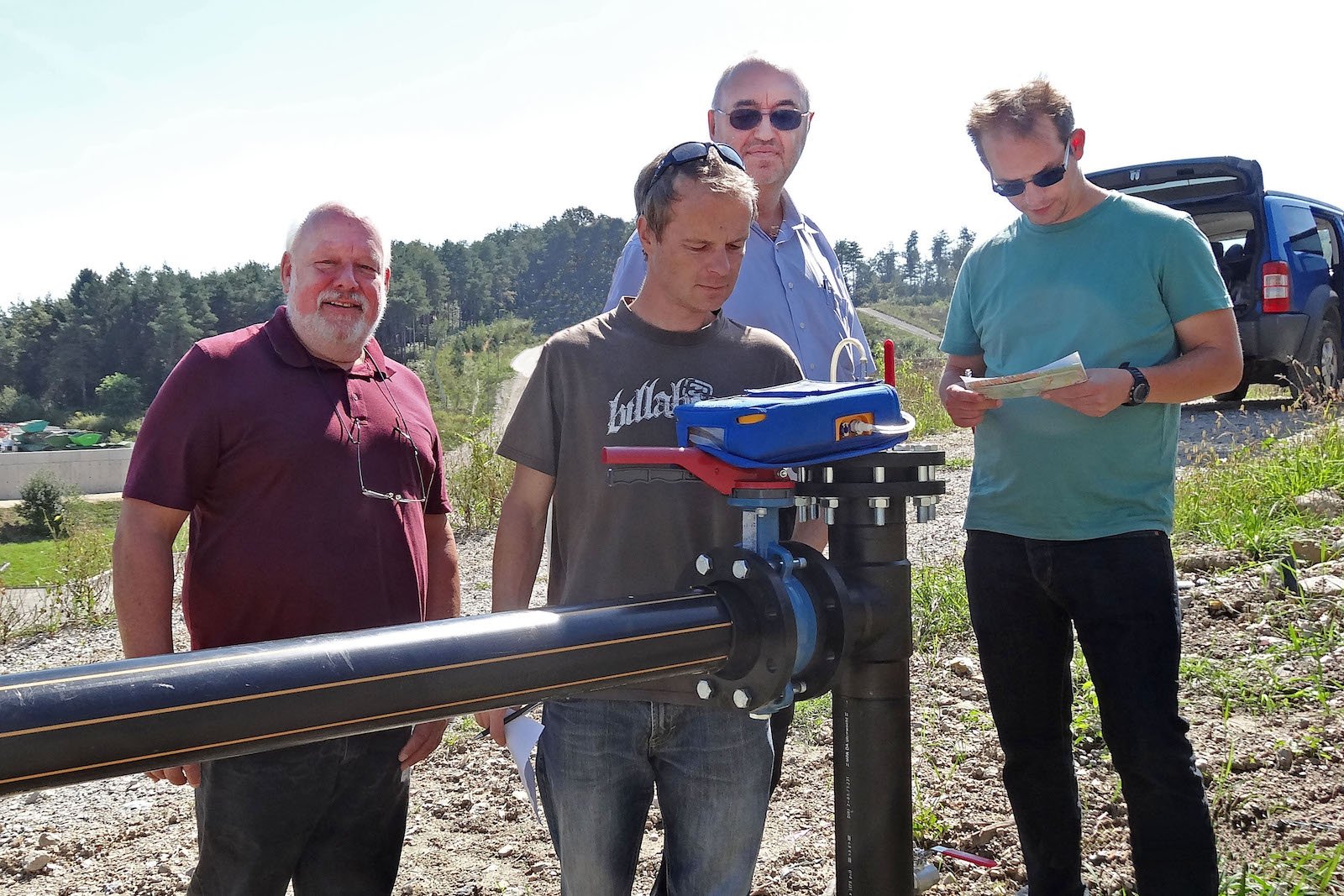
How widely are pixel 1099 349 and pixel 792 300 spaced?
0.74 m

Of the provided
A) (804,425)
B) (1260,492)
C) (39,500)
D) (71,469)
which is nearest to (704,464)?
(804,425)

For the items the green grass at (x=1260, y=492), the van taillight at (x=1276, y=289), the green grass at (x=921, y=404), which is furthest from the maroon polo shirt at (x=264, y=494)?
the green grass at (x=921, y=404)

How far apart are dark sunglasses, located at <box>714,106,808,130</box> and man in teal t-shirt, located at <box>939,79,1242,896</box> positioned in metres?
0.45

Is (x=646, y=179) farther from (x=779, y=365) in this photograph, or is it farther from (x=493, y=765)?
(x=493, y=765)

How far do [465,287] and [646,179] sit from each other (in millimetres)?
93931

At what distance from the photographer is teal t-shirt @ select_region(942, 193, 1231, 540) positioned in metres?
2.40

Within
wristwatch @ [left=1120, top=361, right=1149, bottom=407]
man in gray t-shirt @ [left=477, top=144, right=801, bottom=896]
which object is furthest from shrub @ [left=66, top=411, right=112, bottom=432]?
wristwatch @ [left=1120, top=361, right=1149, bottom=407]

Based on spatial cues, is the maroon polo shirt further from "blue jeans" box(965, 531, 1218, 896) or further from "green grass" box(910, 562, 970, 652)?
"green grass" box(910, 562, 970, 652)

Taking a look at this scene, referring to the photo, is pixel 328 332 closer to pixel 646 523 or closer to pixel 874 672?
pixel 646 523

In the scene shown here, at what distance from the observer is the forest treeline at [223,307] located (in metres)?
83.6

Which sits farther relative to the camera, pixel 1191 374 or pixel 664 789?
pixel 1191 374

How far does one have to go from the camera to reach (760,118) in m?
2.51

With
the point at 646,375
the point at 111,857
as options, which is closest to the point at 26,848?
the point at 111,857

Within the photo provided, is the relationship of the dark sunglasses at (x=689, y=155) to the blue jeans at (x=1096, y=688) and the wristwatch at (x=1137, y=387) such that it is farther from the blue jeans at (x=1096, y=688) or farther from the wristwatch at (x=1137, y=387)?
the blue jeans at (x=1096, y=688)
